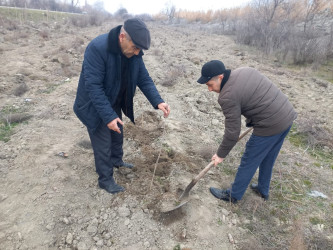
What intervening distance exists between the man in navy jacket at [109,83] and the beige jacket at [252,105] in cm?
82

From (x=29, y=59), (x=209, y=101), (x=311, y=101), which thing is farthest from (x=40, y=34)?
(x=311, y=101)

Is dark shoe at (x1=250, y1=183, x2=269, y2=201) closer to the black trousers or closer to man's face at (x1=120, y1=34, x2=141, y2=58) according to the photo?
the black trousers

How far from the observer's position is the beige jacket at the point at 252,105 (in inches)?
86.0

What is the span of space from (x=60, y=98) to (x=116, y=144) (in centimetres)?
299

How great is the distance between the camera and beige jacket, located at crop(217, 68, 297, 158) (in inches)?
86.0

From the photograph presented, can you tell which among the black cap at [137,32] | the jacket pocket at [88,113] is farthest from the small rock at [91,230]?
the black cap at [137,32]

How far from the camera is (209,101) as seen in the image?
579cm

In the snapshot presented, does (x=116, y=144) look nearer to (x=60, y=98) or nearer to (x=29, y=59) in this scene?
(x=60, y=98)

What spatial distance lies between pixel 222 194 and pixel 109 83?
A: 6.44 ft

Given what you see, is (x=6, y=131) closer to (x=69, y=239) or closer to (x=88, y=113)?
(x=88, y=113)

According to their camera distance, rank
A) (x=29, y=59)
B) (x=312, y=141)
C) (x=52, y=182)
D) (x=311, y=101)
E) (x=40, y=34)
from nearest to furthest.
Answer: (x=52, y=182), (x=312, y=141), (x=311, y=101), (x=29, y=59), (x=40, y=34)

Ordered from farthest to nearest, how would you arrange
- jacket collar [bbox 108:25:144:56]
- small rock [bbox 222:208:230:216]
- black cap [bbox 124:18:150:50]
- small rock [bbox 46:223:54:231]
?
small rock [bbox 222:208:230:216]
small rock [bbox 46:223:54:231]
jacket collar [bbox 108:25:144:56]
black cap [bbox 124:18:150:50]

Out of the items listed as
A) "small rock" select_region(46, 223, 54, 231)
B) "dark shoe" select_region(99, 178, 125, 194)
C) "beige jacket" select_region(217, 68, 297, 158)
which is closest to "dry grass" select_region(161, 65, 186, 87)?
"dark shoe" select_region(99, 178, 125, 194)

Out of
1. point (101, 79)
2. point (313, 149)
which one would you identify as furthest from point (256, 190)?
point (101, 79)
